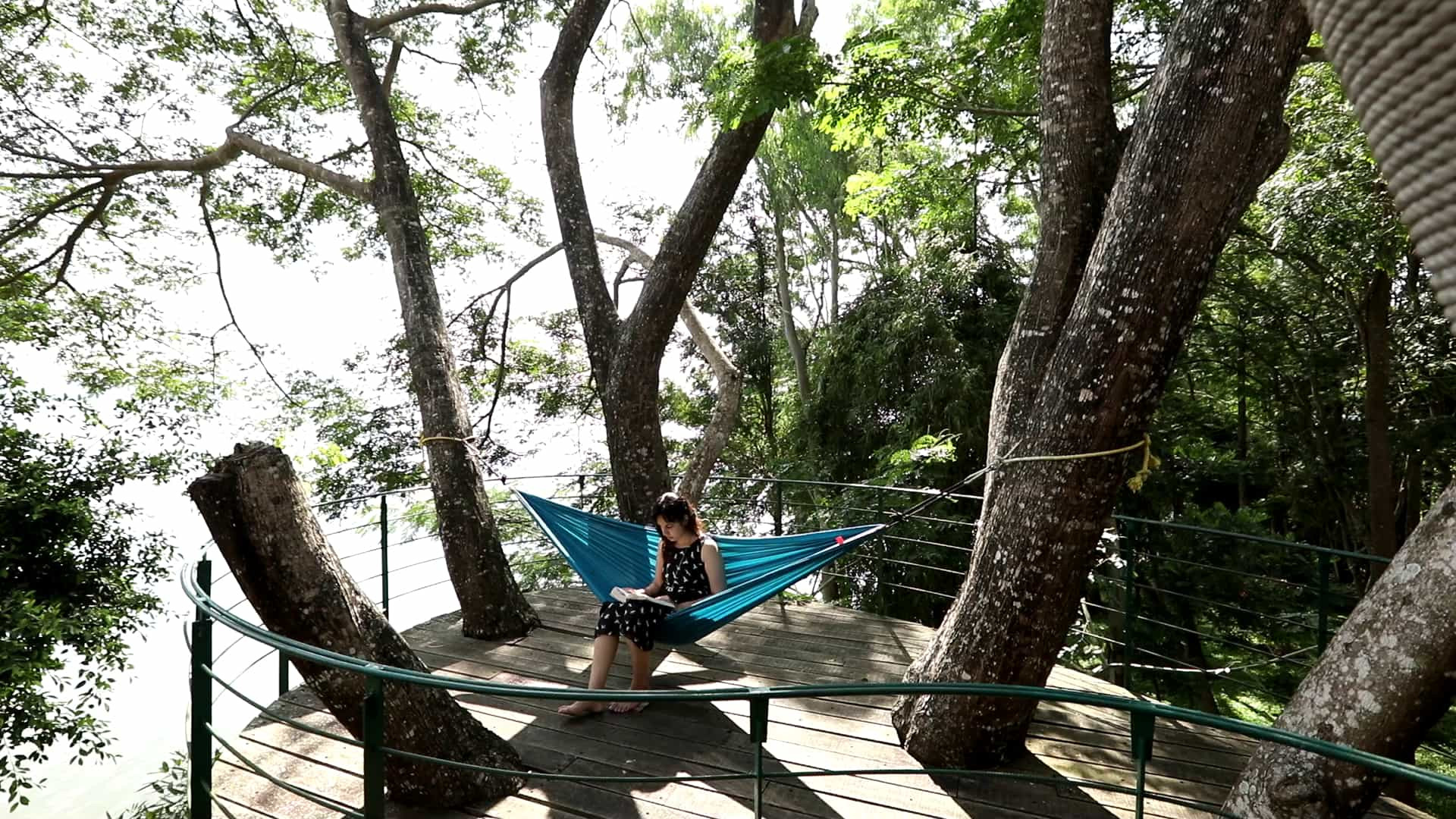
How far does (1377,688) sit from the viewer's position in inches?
67.6

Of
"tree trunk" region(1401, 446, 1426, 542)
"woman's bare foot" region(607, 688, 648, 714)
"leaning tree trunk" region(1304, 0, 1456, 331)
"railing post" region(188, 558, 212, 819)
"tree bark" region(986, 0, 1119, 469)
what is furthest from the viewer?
"tree trunk" region(1401, 446, 1426, 542)

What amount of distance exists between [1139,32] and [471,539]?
4566mm

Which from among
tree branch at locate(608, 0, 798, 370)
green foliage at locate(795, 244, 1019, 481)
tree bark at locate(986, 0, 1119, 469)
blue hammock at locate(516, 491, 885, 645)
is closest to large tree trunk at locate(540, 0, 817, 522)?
tree branch at locate(608, 0, 798, 370)

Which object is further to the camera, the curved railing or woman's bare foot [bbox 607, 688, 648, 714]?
woman's bare foot [bbox 607, 688, 648, 714]

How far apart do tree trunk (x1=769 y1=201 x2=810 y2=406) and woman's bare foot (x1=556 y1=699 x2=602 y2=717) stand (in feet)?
23.8

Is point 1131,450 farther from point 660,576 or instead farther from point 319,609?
point 319,609

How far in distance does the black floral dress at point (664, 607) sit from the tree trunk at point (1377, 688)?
1631mm

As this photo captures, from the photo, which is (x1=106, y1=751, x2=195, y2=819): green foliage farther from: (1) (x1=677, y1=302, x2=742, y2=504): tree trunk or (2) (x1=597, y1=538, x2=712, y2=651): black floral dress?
(1) (x1=677, y1=302, x2=742, y2=504): tree trunk

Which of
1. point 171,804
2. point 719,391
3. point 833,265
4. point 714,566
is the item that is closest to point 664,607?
point 714,566

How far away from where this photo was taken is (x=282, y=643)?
1473 millimetres

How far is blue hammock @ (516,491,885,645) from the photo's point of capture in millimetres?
2451

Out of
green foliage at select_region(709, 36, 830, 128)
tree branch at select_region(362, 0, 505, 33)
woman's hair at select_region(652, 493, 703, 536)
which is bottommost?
woman's hair at select_region(652, 493, 703, 536)

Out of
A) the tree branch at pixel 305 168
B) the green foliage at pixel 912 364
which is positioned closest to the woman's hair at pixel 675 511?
the tree branch at pixel 305 168

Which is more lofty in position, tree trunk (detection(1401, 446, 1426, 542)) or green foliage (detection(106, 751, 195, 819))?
tree trunk (detection(1401, 446, 1426, 542))
